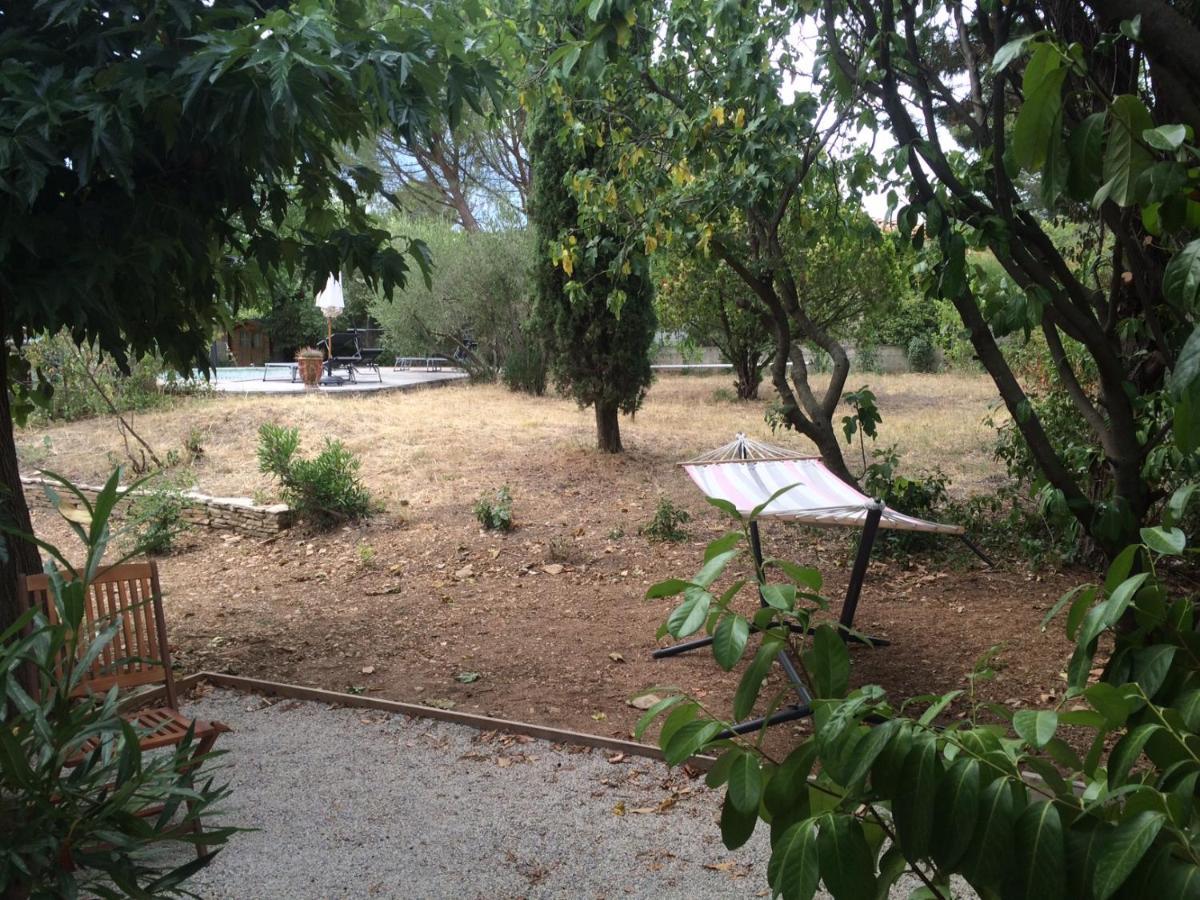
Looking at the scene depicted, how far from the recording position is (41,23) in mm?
3344

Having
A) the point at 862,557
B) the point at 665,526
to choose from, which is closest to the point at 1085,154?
the point at 862,557

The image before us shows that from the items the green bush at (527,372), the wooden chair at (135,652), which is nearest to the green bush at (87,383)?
the green bush at (527,372)

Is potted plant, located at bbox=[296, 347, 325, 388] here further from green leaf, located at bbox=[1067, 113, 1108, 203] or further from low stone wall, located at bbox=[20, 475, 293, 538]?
green leaf, located at bbox=[1067, 113, 1108, 203]

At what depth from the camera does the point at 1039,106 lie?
103 centimetres

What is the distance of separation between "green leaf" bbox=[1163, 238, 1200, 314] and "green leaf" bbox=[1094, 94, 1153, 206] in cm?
16

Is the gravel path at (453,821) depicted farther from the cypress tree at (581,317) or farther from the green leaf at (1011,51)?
the cypress tree at (581,317)

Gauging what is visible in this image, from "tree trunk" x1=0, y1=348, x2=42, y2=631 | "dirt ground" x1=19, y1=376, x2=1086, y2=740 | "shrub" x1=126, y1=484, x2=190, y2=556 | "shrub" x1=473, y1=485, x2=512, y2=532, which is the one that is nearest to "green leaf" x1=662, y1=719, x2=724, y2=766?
"dirt ground" x1=19, y1=376, x2=1086, y2=740

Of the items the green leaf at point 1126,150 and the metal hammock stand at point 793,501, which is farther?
the metal hammock stand at point 793,501

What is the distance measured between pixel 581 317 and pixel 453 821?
6.67 m

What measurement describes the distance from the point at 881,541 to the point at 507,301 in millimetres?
12248

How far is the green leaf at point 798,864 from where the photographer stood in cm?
97

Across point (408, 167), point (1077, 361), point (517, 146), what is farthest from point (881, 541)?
point (408, 167)

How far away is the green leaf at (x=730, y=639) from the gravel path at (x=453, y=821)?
200 centimetres

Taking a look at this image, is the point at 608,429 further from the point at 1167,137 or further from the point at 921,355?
the point at 921,355
